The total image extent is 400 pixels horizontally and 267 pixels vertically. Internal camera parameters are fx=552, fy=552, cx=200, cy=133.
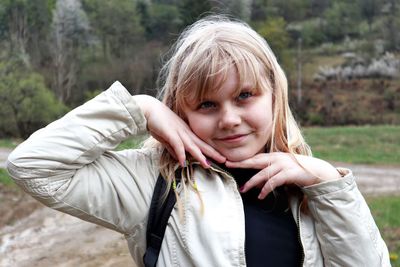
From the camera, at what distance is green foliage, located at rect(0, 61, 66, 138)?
573 inches

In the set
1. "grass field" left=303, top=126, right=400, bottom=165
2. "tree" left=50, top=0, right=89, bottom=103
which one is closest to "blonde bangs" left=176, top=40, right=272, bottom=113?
"grass field" left=303, top=126, right=400, bottom=165

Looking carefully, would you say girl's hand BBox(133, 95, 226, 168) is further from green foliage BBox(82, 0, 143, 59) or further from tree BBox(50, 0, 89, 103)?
green foliage BBox(82, 0, 143, 59)

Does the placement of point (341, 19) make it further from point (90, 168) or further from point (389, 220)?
point (90, 168)

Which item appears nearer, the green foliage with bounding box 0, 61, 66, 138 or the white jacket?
the white jacket

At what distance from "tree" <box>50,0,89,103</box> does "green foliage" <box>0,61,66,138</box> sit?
2844 mm

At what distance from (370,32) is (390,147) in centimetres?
1268

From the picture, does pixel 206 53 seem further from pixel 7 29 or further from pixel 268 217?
pixel 7 29

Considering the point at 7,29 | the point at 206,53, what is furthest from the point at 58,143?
the point at 7,29

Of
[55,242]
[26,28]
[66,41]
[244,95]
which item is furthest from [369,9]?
[244,95]

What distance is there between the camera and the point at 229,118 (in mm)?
1368

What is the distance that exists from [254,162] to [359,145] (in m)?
11.5

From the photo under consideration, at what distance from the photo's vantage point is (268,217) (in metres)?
1.43

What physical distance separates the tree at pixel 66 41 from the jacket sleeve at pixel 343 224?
17048 mm

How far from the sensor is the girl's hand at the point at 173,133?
4.59 feet
